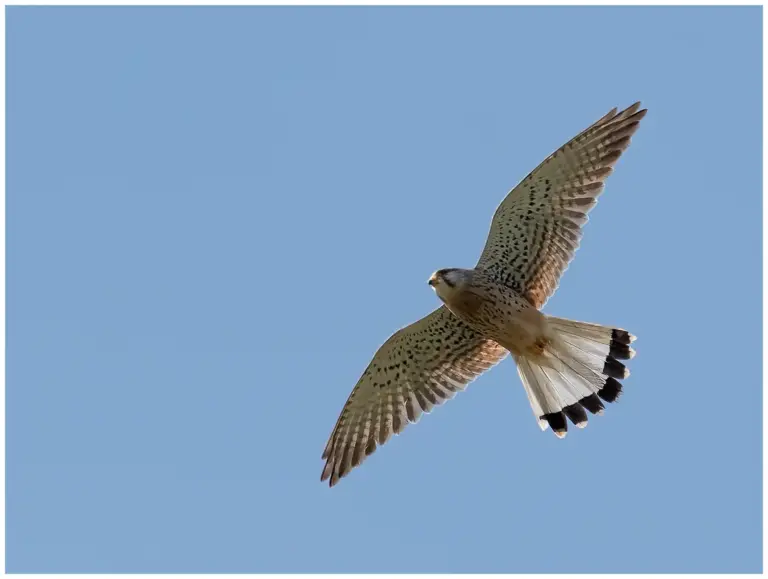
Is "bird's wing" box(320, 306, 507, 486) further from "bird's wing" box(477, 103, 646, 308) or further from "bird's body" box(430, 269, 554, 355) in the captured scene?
"bird's wing" box(477, 103, 646, 308)

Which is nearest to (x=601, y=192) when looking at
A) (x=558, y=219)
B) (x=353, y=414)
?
(x=558, y=219)

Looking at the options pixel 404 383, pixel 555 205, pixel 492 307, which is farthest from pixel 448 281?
pixel 404 383

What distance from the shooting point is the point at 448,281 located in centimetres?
1291

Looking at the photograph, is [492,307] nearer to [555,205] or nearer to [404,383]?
[555,205]

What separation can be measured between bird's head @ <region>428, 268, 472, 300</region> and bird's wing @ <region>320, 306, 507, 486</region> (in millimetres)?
716

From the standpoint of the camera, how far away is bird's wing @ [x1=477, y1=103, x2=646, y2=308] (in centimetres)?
1319

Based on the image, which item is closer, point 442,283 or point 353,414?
point 442,283

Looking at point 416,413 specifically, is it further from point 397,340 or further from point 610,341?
point 610,341

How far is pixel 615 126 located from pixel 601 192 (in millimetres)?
595

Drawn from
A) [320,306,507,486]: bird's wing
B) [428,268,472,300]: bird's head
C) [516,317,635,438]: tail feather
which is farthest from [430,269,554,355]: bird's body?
[320,306,507,486]: bird's wing

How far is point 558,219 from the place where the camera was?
43.4 ft

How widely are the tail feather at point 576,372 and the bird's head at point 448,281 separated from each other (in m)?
0.82

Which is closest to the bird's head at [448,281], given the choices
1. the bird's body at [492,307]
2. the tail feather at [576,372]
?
the bird's body at [492,307]

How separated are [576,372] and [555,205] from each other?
4.82 feet
